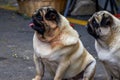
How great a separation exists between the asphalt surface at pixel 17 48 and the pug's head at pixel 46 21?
2.83 ft

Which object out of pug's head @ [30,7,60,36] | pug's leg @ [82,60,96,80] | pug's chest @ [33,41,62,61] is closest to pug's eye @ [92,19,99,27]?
pug's head @ [30,7,60,36]

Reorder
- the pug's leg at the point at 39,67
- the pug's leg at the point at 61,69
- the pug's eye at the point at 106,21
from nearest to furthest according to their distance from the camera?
the pug's eye at the point at 106,21 < the pug's leg at the point at 61,69 < the pug's leg at the point at 39,67

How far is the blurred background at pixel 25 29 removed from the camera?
647 cm

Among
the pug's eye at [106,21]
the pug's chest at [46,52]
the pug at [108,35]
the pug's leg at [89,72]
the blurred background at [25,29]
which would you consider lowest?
the blurred background at [25,29]

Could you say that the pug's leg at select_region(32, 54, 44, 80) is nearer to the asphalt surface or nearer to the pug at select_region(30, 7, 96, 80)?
the pug at select_region(30, 7, 96, 80)

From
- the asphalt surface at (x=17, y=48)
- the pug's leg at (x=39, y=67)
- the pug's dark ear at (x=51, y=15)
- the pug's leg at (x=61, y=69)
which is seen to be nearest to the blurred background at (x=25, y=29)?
the asphalt surface at (x=17, y=48)

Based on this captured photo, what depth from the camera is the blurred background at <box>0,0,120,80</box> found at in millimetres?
6473

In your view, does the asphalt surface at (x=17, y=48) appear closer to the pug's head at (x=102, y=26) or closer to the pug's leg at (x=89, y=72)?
the pug's leg at (x=89, y=72)

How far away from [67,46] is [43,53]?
29 centimetres

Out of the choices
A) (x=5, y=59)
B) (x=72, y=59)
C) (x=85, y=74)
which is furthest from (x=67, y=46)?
(x=5, y=59)

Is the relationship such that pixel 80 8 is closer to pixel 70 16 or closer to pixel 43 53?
pixel 70 16

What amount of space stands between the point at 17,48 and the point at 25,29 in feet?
5.58

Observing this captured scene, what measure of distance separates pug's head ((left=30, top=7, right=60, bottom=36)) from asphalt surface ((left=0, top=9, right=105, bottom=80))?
2.83 ft

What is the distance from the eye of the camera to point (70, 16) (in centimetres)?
1060
